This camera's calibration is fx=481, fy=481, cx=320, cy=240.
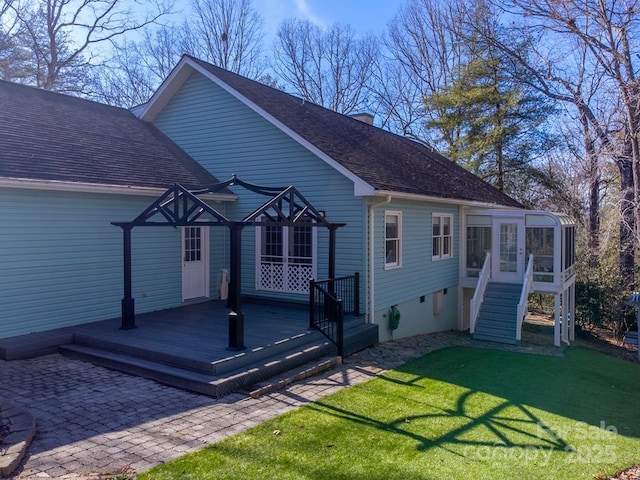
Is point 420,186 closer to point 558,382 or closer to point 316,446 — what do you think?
point 558,382

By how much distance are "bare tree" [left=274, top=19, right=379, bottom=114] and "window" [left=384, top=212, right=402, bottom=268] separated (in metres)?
Answer: 19.9

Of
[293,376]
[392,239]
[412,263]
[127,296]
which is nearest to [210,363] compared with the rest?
[293,376]

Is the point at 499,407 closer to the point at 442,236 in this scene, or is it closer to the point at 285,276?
the point at 285,276

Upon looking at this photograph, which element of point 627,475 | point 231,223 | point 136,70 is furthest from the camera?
point 136,70

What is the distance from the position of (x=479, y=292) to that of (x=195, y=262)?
7.58 meters

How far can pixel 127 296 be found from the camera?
8.88 m

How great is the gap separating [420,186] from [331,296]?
478cm

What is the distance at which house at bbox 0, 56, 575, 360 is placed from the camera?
28.7 ft

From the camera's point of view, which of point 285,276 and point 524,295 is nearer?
point 285,276

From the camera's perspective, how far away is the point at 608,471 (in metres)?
A: 4.97

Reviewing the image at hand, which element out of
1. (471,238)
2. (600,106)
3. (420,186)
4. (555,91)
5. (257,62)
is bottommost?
(471,238)

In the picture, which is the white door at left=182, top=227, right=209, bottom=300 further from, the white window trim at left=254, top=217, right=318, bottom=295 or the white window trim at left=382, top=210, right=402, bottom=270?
the white window trim at left=382, top=210, right=402, bottom=270

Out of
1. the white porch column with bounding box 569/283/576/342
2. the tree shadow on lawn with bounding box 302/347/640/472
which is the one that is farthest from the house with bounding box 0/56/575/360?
the tree shadow on lawn with bounding box 302/347/640/472

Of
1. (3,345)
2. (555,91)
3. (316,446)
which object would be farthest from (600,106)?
(3,345)
